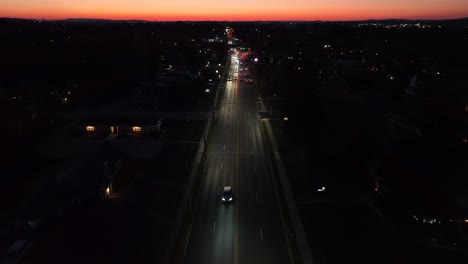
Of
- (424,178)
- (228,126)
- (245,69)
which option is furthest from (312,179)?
(245,69)

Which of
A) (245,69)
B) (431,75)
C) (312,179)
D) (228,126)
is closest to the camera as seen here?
(312,179)

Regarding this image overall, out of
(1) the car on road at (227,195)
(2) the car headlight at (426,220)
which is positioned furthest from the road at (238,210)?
(2) the car headlight at (426,220)

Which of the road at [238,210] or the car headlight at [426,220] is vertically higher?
the car headlight at [426,220]

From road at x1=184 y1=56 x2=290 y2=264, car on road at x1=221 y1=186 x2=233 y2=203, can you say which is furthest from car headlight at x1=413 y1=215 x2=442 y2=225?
car on road at x1=221 y1=186 x2=233 y2=203

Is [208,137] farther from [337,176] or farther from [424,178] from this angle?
[424,178]

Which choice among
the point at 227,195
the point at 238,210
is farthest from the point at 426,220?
the point at 227,195

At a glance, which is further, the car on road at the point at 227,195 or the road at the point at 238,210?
the car on road at the point at 227,195

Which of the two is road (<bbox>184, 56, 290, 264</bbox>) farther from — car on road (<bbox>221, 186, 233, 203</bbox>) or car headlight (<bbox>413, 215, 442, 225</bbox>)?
car headlight (<bbox>413, 215, 442, 225</bbox>)

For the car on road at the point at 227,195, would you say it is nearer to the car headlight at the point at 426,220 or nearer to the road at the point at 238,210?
the road at the point at 238,210

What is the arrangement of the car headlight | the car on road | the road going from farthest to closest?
the car on road → the car headlight → the road
